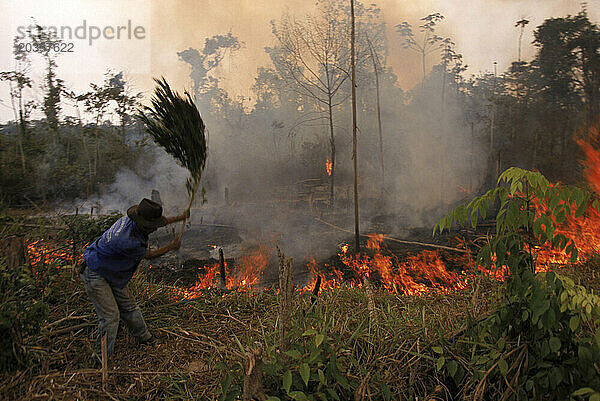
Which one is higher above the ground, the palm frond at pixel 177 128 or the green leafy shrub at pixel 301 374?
the palm frond at pixel 177 128

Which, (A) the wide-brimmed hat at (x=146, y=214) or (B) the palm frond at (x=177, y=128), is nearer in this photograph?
(A) the wide-brimmed hat at (x=146, y=214)

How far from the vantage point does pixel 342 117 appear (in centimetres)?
1528

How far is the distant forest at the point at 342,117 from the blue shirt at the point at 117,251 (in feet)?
27.7

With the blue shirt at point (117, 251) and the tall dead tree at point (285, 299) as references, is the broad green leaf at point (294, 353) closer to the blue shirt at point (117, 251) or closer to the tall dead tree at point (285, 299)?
the tall dead tree at point (285, 299)

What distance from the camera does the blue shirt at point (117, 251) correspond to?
3355mm

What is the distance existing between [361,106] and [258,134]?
4552 millimetres

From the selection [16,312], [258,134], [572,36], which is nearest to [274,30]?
[258,134]

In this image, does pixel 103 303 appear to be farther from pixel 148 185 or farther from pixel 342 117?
pixel 342 117

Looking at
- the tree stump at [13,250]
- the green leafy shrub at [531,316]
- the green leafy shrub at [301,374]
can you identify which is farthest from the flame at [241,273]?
the green leafy shrub at [531,316]

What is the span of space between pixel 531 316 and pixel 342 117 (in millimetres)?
13782

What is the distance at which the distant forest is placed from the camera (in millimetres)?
11125

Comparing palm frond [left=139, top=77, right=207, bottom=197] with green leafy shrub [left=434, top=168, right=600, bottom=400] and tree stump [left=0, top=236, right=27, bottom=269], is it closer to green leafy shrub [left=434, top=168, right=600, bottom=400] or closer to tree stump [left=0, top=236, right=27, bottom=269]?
tree stump [left=0, top=236, right=27, bottom=269]

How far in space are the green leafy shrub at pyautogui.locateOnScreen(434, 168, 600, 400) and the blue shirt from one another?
273cm

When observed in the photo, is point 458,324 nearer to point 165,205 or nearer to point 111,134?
point 165,205
